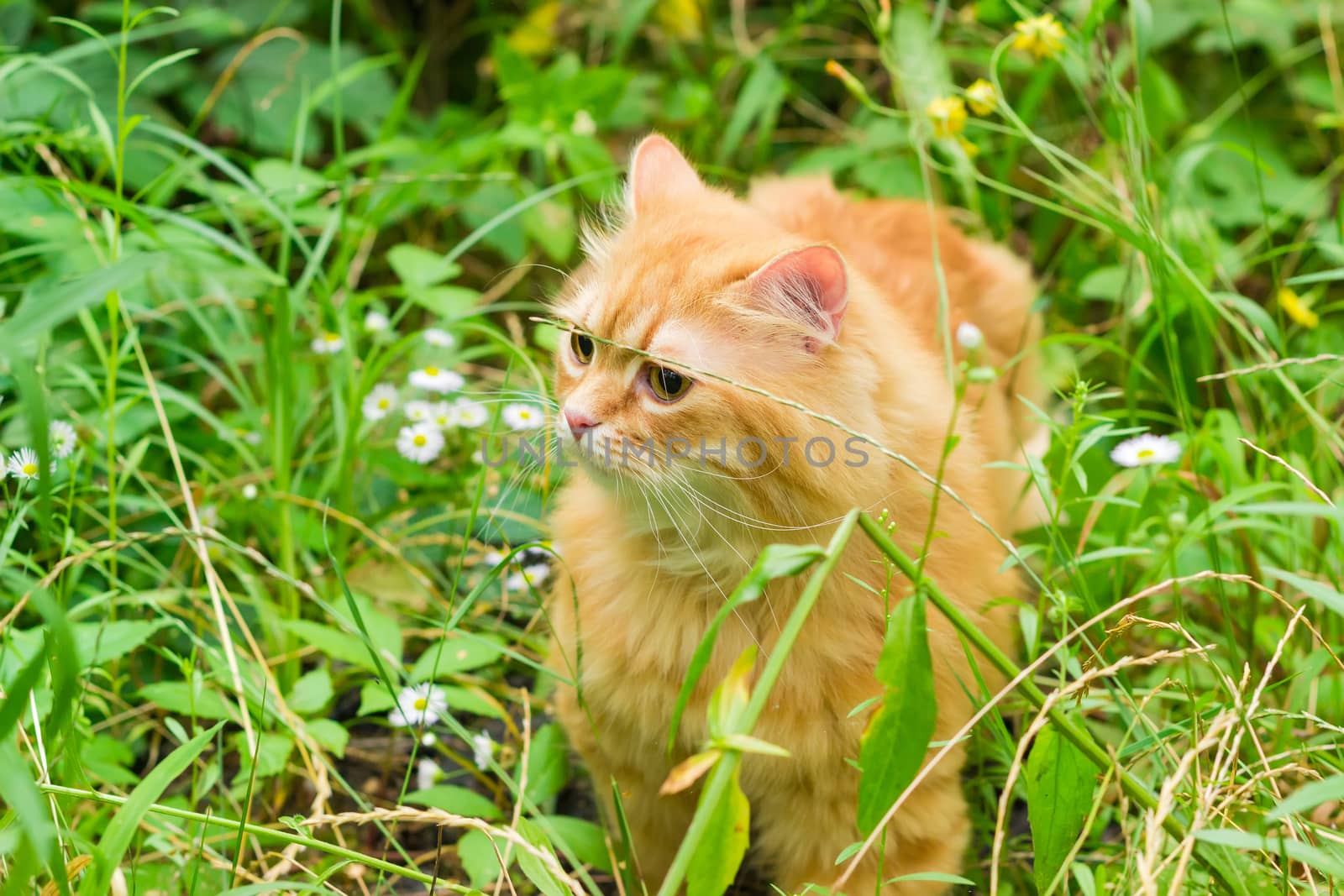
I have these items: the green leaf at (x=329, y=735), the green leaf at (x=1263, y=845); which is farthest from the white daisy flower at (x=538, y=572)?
the green leaf at (x=1263, y=845)

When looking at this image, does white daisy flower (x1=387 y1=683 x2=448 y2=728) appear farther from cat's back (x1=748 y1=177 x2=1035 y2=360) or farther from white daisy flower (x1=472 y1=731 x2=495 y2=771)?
cat's back (x1=748 y1=177 x2=1035 y2=360)

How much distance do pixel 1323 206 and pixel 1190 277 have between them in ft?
5.12

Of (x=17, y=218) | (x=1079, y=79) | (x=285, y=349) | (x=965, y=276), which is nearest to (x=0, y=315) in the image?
(x=17, y=218)

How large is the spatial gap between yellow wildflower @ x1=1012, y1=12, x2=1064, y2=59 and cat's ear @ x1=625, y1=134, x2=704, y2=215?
791 millimetres

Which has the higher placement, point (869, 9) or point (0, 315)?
point (869, 9)

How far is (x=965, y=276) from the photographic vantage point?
8.06ft

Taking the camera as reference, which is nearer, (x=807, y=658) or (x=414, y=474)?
(x=807, y=658)

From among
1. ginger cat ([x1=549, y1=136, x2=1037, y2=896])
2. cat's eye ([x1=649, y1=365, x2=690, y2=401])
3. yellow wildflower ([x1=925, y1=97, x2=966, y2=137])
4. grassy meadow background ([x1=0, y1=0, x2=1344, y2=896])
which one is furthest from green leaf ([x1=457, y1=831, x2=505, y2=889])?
yellow wildflower ([x1=925, y1=97, x2=966, y2=137])

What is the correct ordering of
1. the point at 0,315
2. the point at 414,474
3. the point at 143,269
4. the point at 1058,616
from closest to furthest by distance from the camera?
the point at 143,269, the point at 1058,616, the point at 0,315, the point at 414,474

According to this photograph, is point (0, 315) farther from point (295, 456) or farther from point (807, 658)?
point (807, 658)

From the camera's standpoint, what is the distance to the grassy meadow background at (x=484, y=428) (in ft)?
4.98

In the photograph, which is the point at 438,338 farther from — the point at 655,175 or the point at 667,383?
the point at 667,383

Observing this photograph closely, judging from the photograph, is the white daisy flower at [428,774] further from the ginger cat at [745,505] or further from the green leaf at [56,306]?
the green leaf at [56,306]

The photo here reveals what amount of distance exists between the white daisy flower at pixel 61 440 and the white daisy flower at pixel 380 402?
0.60m
